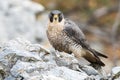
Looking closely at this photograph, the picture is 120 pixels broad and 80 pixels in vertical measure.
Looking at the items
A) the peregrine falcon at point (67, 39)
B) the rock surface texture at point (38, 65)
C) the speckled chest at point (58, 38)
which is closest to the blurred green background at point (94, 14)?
the peregrine falcon at point (67, 39)

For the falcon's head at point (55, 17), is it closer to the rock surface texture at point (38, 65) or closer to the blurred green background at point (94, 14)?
the rock surface texture at point (38, 65)

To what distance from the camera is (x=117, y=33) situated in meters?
21.5

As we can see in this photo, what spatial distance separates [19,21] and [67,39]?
6232 millimetres

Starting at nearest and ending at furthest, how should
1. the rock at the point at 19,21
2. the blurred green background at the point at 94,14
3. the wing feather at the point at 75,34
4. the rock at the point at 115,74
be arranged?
the rock at the point at 115,74
the wing feather at the point at 75,34
the rock at the point at 19,21
the blurred green background at the point at 94,14

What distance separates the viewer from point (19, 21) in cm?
1625

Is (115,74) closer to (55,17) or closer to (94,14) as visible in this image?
(55,17)

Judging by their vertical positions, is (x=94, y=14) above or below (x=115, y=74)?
above

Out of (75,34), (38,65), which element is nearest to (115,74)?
(38,65)

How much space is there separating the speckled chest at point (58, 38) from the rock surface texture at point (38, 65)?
0.56 meters

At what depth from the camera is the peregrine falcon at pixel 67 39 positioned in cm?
997

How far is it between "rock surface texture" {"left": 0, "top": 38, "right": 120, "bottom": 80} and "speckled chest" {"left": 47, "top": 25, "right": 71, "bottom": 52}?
1.82ft

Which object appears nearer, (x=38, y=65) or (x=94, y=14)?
(x=38, y=65)

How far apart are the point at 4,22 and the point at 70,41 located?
6.16 m

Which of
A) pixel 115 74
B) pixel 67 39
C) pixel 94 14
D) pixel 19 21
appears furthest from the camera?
pixel 94 14
